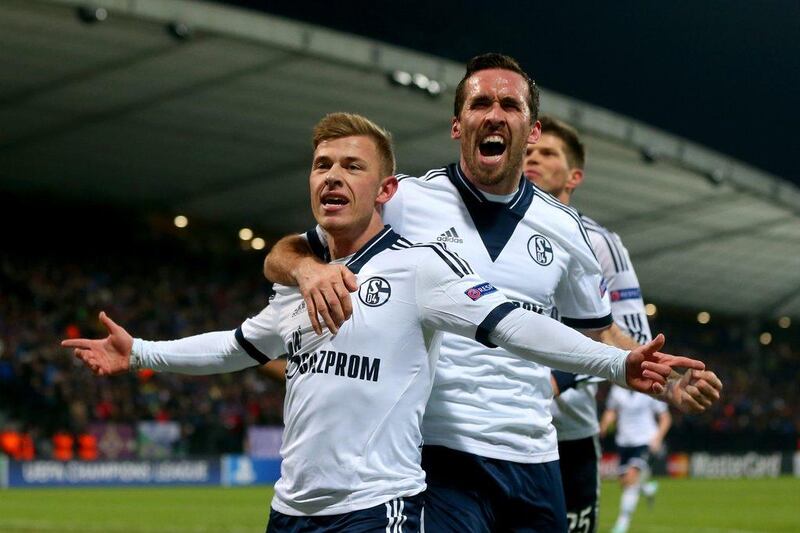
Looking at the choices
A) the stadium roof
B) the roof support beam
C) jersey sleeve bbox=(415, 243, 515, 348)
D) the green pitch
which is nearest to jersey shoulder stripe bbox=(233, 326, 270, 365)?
jersey sleeve bbox=(415, 243, 515, 348)

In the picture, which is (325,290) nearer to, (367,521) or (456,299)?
(456,299)

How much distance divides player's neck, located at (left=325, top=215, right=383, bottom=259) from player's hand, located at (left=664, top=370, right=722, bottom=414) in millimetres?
1121

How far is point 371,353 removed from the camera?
4.31 metres

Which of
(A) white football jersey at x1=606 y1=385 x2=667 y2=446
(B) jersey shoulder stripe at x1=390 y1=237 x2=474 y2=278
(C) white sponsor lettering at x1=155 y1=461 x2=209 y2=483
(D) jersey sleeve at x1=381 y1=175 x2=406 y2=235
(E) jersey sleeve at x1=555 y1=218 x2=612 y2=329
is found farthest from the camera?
(C) white sponsor lettering at x1=155 y1=461 x2=209 y2=483

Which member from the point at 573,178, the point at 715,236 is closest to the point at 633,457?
the point at 573,178

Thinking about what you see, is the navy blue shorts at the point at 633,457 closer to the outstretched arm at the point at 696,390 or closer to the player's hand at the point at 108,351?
the player's hand at the point at 108,351

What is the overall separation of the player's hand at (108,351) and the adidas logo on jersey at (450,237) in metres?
1.22

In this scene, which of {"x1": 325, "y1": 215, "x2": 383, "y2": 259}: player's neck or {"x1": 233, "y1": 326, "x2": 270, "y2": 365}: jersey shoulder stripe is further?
{"x1": 233, "y1": 326, "x2": 270, "y2": 365}: jersey shoulder stripe

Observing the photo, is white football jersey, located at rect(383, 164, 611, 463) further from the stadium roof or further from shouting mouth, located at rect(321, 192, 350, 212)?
the stadium roof

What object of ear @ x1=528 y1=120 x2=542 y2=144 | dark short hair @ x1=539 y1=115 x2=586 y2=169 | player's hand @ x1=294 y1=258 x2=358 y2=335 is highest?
dark short hair @ x1=539 y1=115 x2=586 y2=169

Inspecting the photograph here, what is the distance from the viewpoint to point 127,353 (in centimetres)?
494

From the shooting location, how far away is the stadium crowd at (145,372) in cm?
2816

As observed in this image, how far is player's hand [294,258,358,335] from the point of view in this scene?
165 inches

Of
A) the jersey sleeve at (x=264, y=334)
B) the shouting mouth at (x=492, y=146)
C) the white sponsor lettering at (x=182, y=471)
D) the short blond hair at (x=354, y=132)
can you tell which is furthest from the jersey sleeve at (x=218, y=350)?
the white sponsor lettering at (x=182, y=471)
